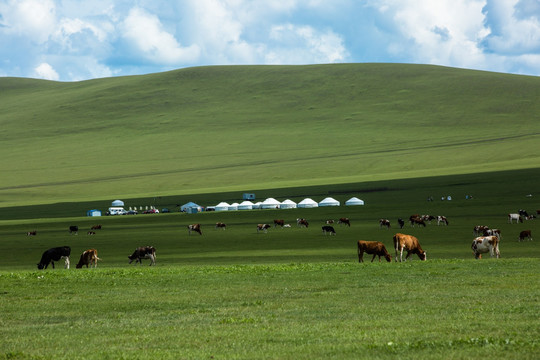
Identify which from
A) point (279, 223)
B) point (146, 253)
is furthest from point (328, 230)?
point (146, 253)

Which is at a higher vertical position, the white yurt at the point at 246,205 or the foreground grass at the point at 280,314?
the white yurt at the point at 246,205

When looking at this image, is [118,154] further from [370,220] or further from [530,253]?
[530,253]

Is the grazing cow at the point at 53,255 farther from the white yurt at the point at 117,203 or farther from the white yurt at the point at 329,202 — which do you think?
the white yurt at the point at 117,203

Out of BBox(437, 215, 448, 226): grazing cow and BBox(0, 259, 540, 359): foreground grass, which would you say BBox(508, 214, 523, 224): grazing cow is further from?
BBox(0, 259, 540, 359): foreground grass

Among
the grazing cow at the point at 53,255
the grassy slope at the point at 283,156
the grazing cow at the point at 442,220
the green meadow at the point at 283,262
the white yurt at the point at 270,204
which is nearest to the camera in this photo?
the green meadow at the point at 283,262

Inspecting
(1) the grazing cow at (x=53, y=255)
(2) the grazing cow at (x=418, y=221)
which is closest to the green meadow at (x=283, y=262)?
(2) the grazing cow at (x=418, y=221)

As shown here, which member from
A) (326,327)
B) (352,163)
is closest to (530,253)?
(326,327)

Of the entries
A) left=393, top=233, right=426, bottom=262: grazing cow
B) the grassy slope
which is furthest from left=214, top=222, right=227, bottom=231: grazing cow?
the grassy slope

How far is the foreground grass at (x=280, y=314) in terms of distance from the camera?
1224cm

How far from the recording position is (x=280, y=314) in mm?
16875

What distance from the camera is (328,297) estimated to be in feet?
65.2

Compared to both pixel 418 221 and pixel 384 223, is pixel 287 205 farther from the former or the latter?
pixel 418 221

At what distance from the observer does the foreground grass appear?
12.2 m

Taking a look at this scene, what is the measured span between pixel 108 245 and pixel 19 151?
152 m
